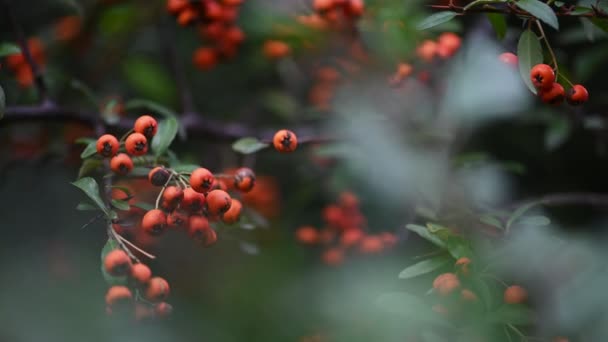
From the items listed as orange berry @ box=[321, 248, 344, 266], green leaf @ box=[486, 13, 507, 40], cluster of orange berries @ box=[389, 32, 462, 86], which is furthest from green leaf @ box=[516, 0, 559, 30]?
orange berry @ box=[321, 248, 344, 266]

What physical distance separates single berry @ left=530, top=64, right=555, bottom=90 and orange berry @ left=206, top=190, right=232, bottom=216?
58 cm

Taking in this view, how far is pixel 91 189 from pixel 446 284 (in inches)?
26.5

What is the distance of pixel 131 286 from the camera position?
0.92 meters

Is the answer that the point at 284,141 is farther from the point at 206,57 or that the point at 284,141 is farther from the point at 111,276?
the point at 206,57

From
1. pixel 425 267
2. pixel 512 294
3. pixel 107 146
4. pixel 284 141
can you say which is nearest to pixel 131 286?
pixel 107 146

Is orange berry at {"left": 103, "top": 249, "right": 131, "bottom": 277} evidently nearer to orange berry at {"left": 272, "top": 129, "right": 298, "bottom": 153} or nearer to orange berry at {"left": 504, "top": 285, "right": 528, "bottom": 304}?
orange berry at {"left": 272, "top": 129, "right": 298, "bottom": 153}

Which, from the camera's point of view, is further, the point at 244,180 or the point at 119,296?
the point at 244,180

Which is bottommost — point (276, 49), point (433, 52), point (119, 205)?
point (119, 205)

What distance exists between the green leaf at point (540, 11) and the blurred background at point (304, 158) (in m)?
0.57

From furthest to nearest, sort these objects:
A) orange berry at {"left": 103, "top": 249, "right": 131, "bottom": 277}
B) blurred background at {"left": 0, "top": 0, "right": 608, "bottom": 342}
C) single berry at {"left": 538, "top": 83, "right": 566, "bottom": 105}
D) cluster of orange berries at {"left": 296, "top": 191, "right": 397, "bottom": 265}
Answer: cluster of orange berries at {"left": 296, "top": 191, "right": 397, "bottom": 265}, blurred background at {"left": 0, "top": 0, "right": 608, "bottom": 342}, single berry at {"left": 538, "top": 83, "right": 566, "bottom": 105}, orange berry at {"left": 103, "top": 249, "right": 131, "bottom": 277}

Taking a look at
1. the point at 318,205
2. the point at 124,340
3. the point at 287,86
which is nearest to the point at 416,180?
the point at 318,205

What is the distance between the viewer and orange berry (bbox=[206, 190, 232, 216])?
0.97 m

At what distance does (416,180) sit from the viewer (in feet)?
5.09

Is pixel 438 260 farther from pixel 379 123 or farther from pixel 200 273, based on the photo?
pixel 200 273
